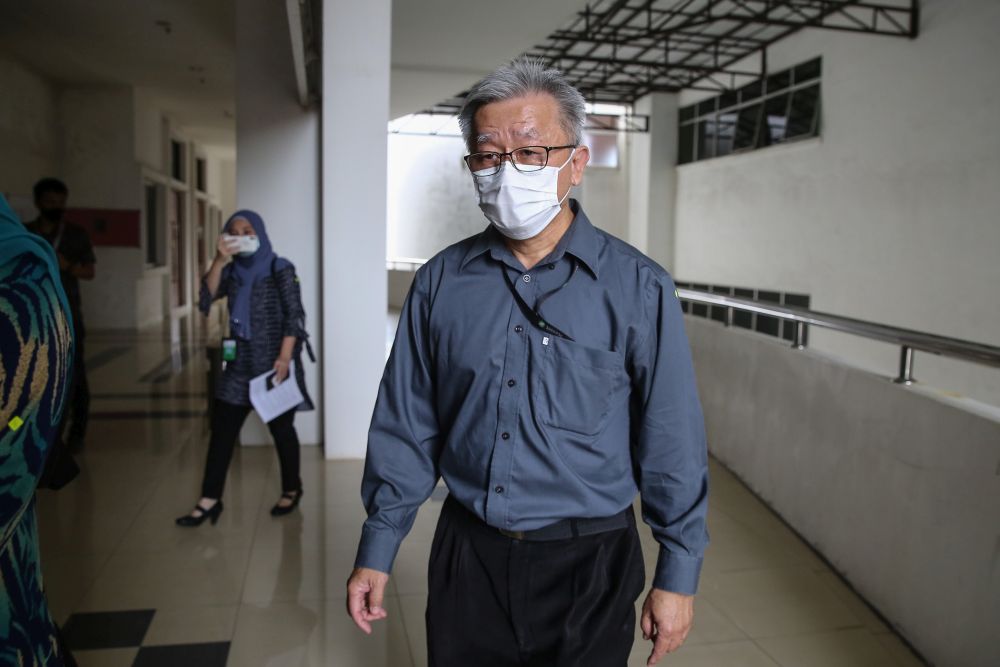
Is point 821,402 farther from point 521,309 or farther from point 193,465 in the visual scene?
point 193,465

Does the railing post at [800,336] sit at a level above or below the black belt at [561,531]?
above

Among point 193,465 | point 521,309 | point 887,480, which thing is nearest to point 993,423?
point 887,480

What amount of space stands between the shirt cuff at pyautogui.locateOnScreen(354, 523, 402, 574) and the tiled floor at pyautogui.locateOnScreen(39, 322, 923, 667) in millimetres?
1236

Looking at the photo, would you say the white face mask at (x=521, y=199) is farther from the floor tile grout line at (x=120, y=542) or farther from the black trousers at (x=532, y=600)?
the floor tile grout line at (x=120, y=542)

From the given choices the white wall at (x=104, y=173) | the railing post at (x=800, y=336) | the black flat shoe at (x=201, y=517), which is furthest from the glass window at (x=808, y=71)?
the black flat shoe at (x=201, y=517)

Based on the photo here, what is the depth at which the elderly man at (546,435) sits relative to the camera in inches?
58.4

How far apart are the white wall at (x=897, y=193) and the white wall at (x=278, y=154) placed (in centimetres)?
831

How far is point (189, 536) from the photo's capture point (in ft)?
12.0

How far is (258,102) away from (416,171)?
58.0ft

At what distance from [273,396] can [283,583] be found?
3.05 ft

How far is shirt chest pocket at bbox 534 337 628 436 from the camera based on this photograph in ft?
4.85

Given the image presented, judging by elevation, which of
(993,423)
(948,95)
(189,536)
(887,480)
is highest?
(948,95)

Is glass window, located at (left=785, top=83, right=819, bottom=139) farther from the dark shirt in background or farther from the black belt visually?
the black belt

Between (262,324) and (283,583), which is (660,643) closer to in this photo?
(283,583)
